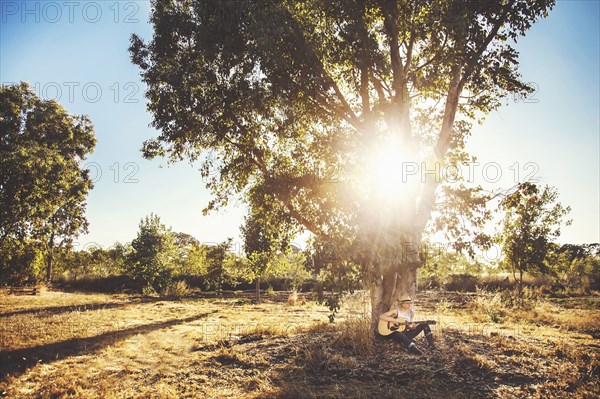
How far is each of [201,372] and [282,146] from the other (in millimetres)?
7129

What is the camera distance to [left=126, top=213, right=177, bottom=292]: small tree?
22312 millimetres

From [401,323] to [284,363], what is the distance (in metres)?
2.81

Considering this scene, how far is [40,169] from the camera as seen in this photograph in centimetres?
2028

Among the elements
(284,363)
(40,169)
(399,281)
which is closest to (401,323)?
(399,281)

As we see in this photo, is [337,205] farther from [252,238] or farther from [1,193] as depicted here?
[1,193]

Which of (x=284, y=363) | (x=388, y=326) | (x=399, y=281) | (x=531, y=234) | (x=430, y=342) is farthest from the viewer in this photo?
(x=531, y=234)

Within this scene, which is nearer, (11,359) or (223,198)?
(11,359)

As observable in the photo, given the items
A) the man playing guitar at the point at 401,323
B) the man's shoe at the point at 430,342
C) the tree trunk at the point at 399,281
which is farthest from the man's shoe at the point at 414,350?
the tree trunk at the point at 399,281

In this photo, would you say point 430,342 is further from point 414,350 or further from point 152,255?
point 152,255

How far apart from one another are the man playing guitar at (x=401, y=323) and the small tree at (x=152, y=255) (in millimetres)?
19315

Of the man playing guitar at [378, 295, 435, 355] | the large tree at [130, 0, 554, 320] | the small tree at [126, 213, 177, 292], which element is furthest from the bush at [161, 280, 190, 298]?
the man playing guitar at [378, 295, 435, 355]

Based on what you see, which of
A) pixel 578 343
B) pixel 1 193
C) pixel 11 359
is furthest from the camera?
pixel 1 193

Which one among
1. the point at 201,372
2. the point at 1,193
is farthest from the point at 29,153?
the point at 201,372

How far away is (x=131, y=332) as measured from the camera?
32.5ft
